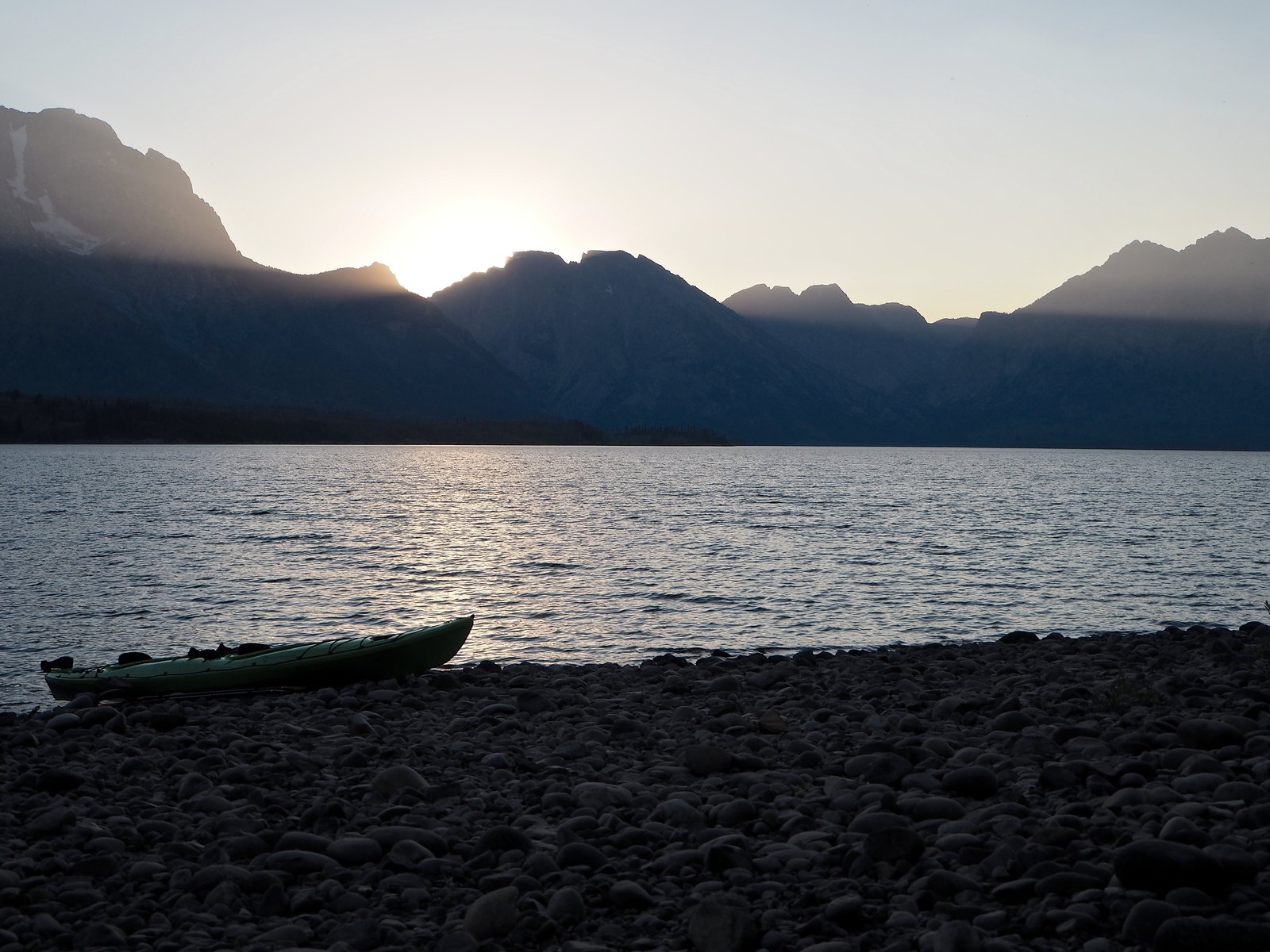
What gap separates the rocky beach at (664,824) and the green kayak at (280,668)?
8.63 feet

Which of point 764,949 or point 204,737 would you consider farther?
point 204,737

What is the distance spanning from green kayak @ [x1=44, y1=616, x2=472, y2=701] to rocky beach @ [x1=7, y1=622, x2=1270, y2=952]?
263 cm

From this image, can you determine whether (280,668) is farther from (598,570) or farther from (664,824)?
(598,570)

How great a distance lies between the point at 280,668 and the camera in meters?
17.9

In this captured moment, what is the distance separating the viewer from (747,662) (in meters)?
21.1

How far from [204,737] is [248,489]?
99.9 m

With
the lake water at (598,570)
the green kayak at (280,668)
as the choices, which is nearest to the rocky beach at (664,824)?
the green kayak at (280,668)

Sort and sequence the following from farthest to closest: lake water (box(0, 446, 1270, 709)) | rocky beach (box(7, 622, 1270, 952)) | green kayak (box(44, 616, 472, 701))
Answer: lake water (box(0, 446, 1270, 709)) < green kayak (box(44, 616, 472, 701)) < rocky beach (box(7, 622, 1270, 952))

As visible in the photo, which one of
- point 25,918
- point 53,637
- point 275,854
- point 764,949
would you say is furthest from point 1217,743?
point 53,637

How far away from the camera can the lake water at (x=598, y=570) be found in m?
29.0

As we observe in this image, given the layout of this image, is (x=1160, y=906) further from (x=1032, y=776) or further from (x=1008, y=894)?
(x=1032, y=776)

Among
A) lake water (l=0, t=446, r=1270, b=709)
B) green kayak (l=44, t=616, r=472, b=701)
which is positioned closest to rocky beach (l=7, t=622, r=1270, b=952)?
green kayak (l=44, t=616, r=472, b=701)

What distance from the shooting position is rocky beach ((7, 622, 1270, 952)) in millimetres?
6793

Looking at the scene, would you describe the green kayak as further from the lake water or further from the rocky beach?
the lake water
